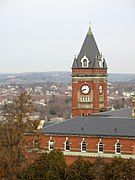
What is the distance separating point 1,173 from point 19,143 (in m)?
2.55

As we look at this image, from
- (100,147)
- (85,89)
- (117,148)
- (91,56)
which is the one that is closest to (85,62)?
(91,56)

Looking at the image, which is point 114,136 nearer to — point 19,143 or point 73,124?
point 73,124

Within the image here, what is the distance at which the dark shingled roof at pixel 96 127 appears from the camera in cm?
5488

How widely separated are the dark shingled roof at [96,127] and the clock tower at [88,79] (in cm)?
1159

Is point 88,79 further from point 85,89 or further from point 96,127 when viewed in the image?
point 96,127

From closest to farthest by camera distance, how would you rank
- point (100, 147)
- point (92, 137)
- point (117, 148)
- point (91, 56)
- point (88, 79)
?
1. point (117, 148)
2. point (100, 147)
3. point (92, 137)
4. point (91, 56)
5. point (88, 79)

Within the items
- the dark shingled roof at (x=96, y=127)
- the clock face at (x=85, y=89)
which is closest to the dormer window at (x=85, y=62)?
the clock face at (x=85, y=89)

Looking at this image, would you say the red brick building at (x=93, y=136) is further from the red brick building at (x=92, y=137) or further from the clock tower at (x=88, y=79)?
the clock tower at (x=88, y=79)

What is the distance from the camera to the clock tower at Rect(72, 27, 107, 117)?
70688mm

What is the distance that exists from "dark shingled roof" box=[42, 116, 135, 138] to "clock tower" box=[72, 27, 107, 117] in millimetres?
11594

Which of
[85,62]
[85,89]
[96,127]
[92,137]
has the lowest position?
[92,137]

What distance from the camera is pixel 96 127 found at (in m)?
56.7

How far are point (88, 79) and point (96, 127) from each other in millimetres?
15002

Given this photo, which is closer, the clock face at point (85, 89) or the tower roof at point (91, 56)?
the tower roof at point (91, 56)
